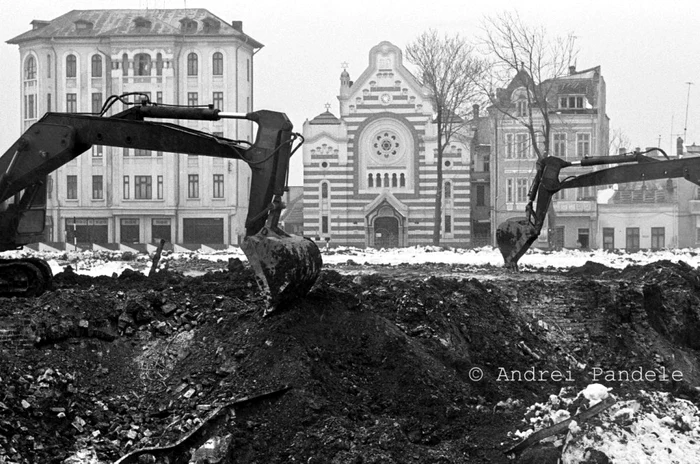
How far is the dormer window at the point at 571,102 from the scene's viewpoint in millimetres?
62531

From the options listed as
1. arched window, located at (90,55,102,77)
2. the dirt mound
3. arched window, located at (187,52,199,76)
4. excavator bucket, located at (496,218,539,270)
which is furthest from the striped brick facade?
the dirt mound

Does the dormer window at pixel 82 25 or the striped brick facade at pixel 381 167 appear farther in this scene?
the dormer window at pixel 82 25

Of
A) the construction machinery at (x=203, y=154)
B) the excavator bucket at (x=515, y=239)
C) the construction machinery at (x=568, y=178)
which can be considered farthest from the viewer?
the excavator bucket at (x=515, y=239)

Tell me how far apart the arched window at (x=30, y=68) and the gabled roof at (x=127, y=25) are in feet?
3.58

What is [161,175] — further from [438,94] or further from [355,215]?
[438,94]

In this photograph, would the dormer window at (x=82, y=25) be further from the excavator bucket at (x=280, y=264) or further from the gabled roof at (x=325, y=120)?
the excavator bucket at (x=280, y=264)

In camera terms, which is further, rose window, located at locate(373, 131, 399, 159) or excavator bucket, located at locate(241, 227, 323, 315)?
Answer: rose window, located at locate(373, 131, 399, 159)

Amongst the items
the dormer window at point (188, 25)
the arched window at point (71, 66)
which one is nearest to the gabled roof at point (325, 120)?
the dormer window at point (188, 25)

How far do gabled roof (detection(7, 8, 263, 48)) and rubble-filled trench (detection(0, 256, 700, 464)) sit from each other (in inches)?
1891

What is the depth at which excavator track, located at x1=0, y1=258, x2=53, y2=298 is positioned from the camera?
1362cm

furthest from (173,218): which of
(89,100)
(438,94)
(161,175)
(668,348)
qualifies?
(668,348)

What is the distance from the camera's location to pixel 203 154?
1191 cm

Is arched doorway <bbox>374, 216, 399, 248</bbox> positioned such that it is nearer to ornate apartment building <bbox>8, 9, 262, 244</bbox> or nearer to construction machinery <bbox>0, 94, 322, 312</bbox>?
ornate apartment building <bbox>8, 9, 262, 244</bbox>

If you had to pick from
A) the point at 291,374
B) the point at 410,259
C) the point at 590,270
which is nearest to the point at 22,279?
the point at 291,374
